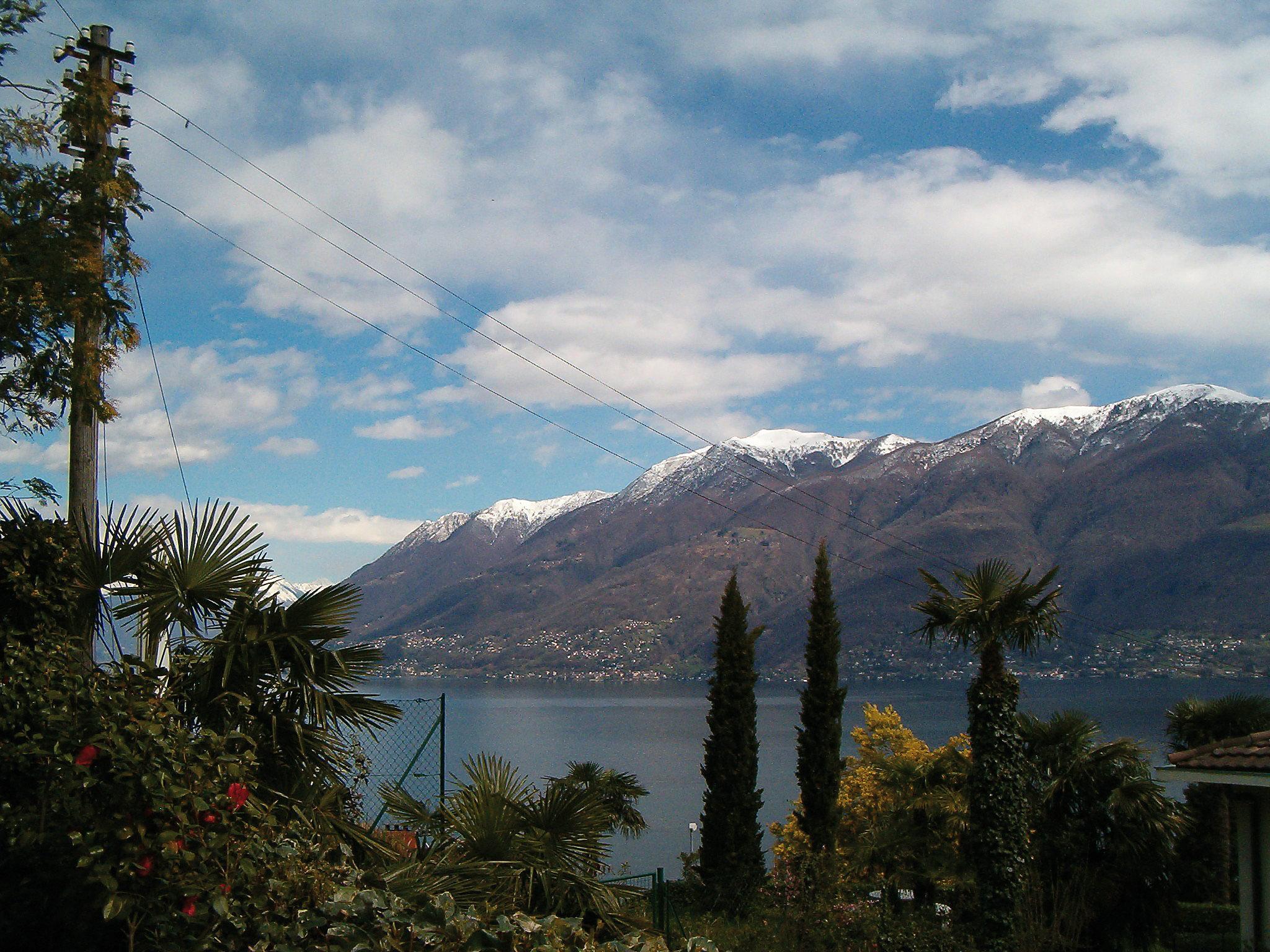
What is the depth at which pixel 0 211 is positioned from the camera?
7.11m

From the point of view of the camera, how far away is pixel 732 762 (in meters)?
26.1

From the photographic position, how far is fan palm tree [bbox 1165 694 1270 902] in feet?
65.2

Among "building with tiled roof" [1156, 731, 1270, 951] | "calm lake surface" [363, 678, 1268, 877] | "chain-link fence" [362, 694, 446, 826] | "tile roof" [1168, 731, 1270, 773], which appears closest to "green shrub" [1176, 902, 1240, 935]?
"calm lake surface" [363, 678, 1268, 877]

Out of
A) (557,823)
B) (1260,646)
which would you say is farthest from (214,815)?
(1260,646)

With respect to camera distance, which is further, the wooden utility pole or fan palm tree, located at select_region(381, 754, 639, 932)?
the wooden utility pole

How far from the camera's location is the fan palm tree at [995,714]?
13.2 metres

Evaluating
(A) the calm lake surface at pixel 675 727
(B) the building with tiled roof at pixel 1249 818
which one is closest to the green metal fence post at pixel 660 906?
(B) the building with tiled roof at pixel 1249 818

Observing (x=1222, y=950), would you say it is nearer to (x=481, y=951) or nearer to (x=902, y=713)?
(x=481, y=951)

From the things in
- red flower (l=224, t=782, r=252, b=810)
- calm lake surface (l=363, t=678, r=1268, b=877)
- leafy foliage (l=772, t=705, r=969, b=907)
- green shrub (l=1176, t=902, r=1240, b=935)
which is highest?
red flower (l=224, t=782, r=252, b=810)

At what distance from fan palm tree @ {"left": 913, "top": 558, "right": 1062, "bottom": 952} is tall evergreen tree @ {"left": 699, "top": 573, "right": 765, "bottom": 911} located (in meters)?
11.3

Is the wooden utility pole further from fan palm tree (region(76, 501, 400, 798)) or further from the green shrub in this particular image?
the green shrub

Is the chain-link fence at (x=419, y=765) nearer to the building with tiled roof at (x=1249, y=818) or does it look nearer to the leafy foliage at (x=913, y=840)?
the leafy foliage at (x=913, y=840)

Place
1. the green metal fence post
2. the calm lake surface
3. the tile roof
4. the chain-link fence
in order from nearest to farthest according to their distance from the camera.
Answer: the chain-link fence < the green metal fence post < the tile roof < the calm lake surface

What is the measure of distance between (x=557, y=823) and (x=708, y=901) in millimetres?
16657
